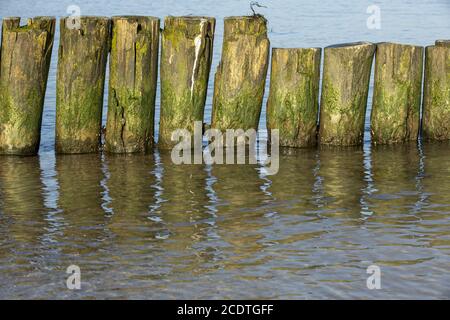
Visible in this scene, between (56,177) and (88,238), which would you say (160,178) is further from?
(88,238)

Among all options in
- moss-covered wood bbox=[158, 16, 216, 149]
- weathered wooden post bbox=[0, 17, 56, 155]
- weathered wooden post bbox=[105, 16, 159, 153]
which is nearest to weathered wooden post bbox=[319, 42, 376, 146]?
moss-covered wood bbox=[158, 16, 216, 149]

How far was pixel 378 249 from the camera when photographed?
30.9 feet

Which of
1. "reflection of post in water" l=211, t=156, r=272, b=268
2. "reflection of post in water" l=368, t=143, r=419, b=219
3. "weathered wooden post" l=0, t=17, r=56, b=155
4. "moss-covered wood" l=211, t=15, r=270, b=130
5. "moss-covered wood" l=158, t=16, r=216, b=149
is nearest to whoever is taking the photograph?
"reflection of post in water" l=211, t=156, r=272, b=268

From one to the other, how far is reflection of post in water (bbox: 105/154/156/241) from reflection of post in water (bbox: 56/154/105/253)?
0.45 feet

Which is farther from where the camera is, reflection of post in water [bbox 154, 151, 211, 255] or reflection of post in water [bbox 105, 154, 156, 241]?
reflection of post in water [bbox 105, 154, 156, 241]

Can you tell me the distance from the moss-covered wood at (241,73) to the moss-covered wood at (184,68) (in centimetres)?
22

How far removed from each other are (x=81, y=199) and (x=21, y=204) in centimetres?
66

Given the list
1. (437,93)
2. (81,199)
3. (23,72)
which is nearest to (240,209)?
(81,199)

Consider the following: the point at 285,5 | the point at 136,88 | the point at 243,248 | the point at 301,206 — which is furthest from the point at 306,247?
the point at 285,5

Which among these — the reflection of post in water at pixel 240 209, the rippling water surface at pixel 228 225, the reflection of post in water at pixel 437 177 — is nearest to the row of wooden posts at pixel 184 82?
the rippling water surface at pixel 228 225

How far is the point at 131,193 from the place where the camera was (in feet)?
38.6

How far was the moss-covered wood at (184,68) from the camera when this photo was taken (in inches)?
520

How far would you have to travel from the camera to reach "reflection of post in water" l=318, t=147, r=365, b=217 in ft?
36.1

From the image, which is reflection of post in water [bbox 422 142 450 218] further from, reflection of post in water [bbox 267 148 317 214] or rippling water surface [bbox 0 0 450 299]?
reflection of post in water [bbox 267 148 317 214]
